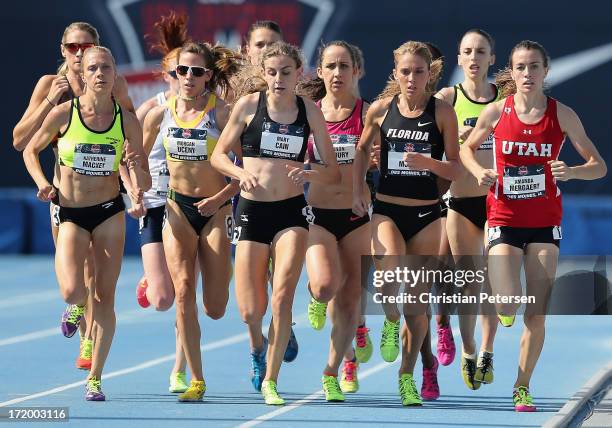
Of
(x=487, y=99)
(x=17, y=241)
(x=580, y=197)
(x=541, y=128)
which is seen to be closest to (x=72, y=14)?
(x=17, y=241)

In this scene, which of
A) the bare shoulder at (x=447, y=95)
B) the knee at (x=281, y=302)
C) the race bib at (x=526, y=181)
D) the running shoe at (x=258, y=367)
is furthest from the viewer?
the bare shoulder at (x=447, y=95)

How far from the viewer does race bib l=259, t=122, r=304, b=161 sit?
27.9 feet

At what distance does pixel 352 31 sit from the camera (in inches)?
797

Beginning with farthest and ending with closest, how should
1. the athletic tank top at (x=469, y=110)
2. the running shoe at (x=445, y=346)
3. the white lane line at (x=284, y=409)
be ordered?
the running shoe at (x=445, y=346), the athletic tank top at (x=469, y=110), the white lane line at (x=284, y=409)

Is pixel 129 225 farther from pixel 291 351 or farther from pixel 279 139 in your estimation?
pixel 279 139

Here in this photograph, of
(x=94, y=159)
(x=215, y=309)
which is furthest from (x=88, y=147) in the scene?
(x=215, y=309)

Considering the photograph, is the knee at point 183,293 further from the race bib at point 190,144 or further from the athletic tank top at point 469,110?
the athletic tank top at point 469,110

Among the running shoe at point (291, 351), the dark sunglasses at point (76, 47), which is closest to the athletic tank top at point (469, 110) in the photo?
the running shoe at point (291, 351)

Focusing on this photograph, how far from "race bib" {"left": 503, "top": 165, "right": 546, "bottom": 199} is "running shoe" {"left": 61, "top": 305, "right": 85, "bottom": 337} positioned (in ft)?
10.7

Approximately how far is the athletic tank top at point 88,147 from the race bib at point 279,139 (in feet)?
2.97

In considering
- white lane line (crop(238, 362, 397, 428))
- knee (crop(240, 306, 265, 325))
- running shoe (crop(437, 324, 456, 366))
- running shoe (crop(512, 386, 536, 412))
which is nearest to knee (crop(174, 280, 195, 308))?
knee (crop(240, 306, 265, 325))

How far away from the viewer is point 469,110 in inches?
383

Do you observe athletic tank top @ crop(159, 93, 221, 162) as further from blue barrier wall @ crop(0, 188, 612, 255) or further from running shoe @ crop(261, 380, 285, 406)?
blue barrier wall @ crop(0, 188, 612, 255)

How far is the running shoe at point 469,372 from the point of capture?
30.6 ft
